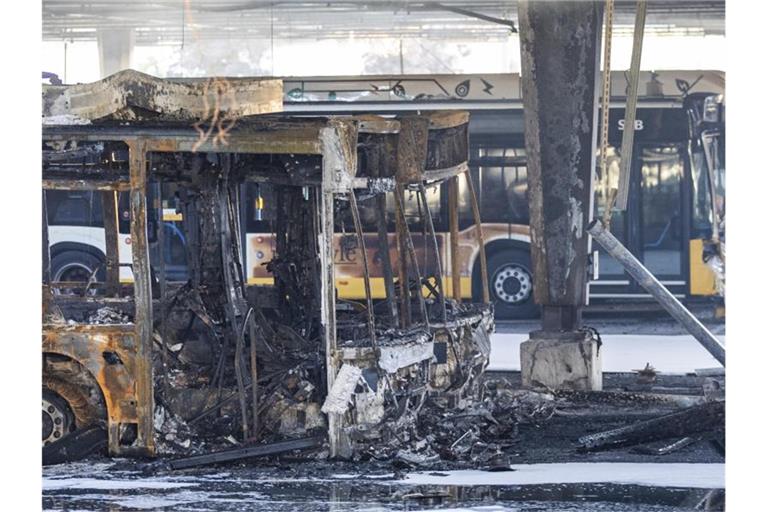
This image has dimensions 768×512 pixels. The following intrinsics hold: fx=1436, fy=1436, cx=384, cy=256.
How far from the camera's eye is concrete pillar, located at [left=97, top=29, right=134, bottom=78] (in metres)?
28.7

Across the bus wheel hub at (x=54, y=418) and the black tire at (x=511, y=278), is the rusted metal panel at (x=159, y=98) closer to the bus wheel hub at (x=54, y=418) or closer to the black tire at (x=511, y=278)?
the bus wheel hub at (x=54, y=418)

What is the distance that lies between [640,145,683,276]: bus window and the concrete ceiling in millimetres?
5003

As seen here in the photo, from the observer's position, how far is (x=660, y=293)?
1134cm

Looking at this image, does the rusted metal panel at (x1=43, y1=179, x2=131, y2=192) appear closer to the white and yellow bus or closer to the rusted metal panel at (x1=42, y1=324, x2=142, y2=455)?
the rusted metal panel at (x1=42, y1=324, x2=142, y2=455)

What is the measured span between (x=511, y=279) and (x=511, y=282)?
0.04 meters

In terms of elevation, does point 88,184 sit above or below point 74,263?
above

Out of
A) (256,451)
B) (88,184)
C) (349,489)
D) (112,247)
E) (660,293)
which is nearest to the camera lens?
(349,489)

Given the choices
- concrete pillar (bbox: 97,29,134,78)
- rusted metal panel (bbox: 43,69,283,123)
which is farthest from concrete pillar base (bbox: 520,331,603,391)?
concrete pillar (bbox: 97,29,134,78)

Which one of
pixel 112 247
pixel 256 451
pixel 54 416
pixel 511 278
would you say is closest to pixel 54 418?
pixel 54 416

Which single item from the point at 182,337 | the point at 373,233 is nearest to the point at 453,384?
the point at 182,337

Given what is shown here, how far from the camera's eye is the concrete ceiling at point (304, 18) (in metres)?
24.9

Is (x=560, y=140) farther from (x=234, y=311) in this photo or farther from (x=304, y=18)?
(x=304, y=18)
